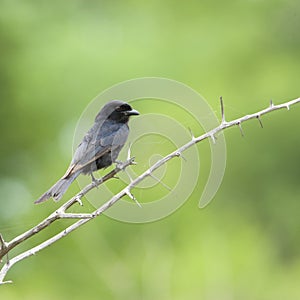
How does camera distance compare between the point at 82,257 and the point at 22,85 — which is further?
the point at 22,85

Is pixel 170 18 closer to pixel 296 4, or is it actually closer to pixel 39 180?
pixel 296 4

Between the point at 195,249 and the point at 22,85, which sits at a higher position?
the point at 22,85

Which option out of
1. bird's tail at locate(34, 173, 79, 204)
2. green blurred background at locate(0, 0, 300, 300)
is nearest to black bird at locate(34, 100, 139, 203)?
bird's tail at locate(34, 173, 79, 204)

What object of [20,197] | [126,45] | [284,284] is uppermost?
[126,45]

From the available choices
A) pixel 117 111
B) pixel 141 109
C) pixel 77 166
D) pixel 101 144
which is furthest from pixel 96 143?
pixel 141 109

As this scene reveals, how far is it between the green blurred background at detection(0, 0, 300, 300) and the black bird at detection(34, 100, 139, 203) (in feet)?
16.8

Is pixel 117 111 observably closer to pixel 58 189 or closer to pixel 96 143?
pixel 96 143

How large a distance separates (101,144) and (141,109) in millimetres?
6441

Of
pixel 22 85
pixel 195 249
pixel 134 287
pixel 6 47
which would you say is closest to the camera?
pixel 134 287

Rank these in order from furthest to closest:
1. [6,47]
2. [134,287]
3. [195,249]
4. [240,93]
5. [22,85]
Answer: [6,47] < [22,85] < [240,93] < [195,249] < [134,287]

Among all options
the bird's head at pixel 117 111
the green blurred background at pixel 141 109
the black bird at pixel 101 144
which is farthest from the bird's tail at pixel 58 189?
the green blurred background at pixel 141 109

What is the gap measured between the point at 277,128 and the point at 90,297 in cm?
364

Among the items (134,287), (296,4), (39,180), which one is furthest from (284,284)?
(296,4)

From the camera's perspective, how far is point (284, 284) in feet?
34.2
